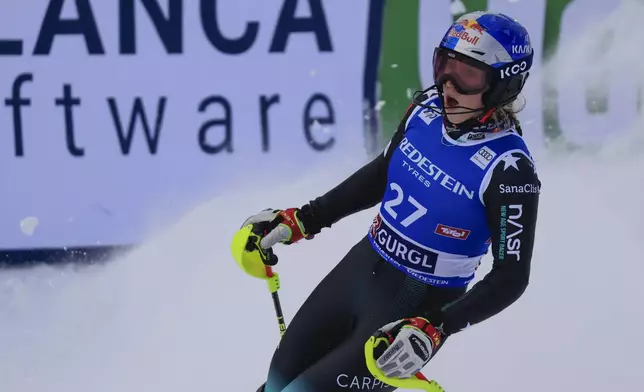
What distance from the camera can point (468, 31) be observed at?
97.7 inches

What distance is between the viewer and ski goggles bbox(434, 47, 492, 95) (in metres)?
2.47

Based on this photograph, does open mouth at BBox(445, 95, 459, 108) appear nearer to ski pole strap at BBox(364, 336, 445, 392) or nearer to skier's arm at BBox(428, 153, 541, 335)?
skier's arm at BBox(428, 153, 541, 335)

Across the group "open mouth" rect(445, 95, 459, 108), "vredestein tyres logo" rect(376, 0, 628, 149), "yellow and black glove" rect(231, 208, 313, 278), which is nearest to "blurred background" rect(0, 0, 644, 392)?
"vredestein tyres logo" rect(376, 0, 628, 149)

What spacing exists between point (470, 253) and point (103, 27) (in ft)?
6.76

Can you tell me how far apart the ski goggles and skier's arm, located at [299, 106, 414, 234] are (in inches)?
11.3

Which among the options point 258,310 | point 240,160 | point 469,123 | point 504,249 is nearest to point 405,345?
point 504,249

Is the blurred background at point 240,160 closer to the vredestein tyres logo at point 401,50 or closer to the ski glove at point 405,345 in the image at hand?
the vredestein tyres logo at point 401,50

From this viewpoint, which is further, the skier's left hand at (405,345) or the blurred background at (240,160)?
the blurred background at (240,160)

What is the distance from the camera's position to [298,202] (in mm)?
4070

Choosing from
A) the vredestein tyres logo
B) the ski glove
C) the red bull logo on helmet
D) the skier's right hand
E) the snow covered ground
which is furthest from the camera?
the vredestein tyres logo

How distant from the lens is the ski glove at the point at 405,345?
7.64 ft

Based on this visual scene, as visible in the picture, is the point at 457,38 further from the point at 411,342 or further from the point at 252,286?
the point at 252,286

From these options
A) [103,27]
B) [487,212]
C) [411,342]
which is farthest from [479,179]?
[103,27]

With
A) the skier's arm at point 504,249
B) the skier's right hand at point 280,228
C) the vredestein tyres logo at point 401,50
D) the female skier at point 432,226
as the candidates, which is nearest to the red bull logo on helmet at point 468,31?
the female skier at point 432,226
